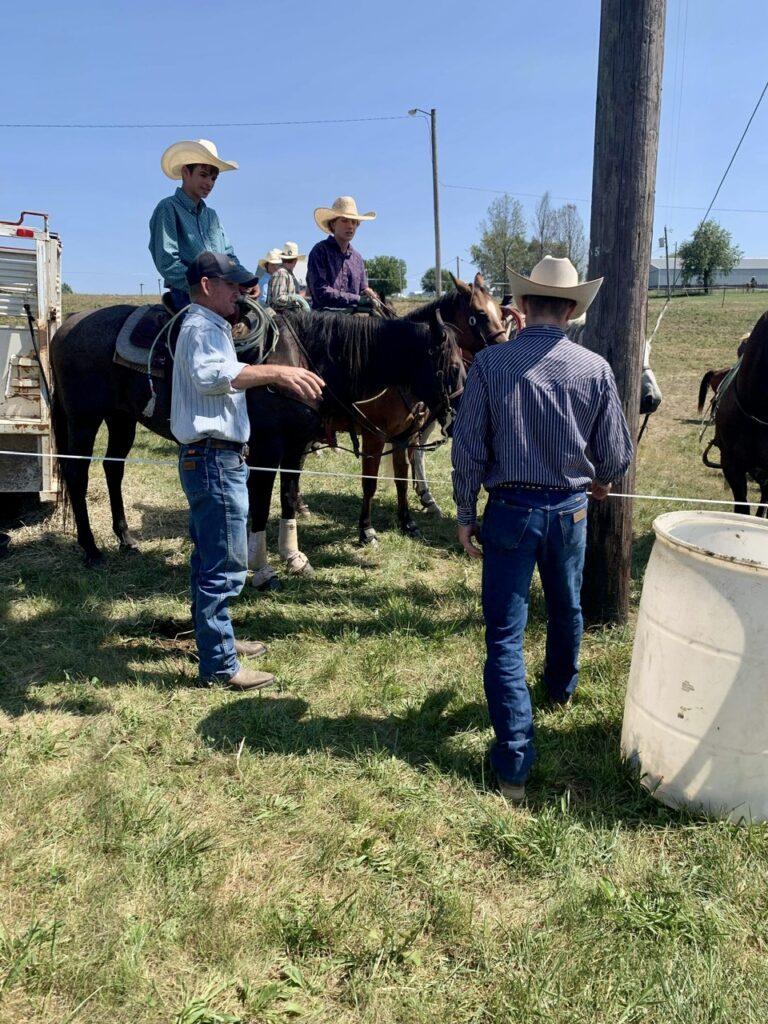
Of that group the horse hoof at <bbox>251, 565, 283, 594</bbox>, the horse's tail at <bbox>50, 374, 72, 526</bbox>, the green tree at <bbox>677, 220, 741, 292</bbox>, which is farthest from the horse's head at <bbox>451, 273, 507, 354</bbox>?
the green tree at <bbox>677, 220, 741, 292</bbox>

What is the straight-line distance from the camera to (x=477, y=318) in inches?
234

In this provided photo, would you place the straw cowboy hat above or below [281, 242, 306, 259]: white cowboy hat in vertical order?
below

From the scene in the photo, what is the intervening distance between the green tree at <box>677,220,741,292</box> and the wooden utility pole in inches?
2358

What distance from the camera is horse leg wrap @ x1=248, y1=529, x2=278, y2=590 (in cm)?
502

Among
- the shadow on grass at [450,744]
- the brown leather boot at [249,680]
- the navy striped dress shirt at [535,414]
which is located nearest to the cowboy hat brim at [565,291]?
the navy striped dress shirt at [535,414]

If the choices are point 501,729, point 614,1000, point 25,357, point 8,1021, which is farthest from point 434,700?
point 25,357

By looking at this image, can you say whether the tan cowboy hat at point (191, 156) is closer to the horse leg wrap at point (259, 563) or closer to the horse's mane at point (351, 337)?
the horse's mane at point (351, 337)

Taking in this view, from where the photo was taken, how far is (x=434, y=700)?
11.5 ft

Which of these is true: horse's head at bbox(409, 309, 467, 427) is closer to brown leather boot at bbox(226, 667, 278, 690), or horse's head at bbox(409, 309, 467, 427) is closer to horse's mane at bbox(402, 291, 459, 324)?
horse's mane at bbox(402, 291, 459, 324)

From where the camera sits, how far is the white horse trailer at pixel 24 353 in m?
5.79

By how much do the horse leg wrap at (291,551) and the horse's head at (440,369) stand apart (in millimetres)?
1499

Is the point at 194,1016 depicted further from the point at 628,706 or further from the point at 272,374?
the point at 272,374

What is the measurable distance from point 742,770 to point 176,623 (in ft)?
10.9

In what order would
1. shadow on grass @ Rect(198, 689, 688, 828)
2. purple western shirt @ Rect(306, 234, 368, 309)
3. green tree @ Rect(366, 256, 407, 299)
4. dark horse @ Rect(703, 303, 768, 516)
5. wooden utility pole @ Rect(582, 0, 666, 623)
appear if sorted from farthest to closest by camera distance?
green tree @ Rect(366, 256, 407, 299), purple western shirt @ Rect(306, 234, 368, 309), dark horse @ Rect(703, 303, 768, 516), wooden utility pole @ Rect(582, 0, 666, 623), shadow on grass @ Rect(198, 689, 688, 828)
